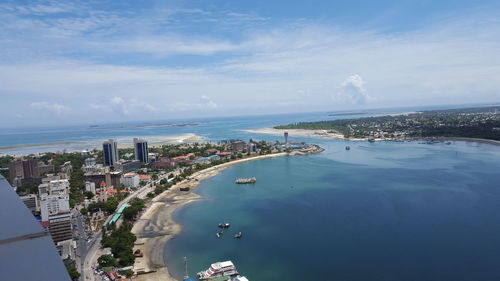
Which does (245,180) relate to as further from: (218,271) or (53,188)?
(218,271)

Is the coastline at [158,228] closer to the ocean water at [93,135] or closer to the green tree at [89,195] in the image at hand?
the green tree at [89,195]

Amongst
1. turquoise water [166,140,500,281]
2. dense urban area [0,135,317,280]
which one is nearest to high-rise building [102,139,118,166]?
dense urban area [0,135,317,280]

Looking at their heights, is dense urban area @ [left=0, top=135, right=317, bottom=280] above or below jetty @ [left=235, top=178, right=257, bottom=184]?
above

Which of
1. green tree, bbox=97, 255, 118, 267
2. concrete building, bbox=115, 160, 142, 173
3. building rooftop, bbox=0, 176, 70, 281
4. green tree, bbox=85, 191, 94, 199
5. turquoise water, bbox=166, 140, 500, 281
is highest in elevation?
building rooftop, bbox=0, 176, 70, 281

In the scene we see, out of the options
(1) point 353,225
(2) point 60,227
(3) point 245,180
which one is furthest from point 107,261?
(3) point 245,180

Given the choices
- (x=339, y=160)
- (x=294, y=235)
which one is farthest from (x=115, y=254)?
(x=339, y=160)

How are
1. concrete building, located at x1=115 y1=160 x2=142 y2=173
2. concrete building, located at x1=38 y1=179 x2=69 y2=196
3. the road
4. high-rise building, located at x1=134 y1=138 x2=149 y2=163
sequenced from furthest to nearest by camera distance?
high-rise building, located at x1=134 y1=138 x2=149 y2=163
concrete building, located at x1=115 y1=160 x2=142 y2=173
concrete building, located at x1=38 y1=179 x2=69 y2=196
the road

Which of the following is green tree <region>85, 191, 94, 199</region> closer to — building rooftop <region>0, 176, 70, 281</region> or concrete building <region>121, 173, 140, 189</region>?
concrete building <region>121, 173, 140, 189</region>
